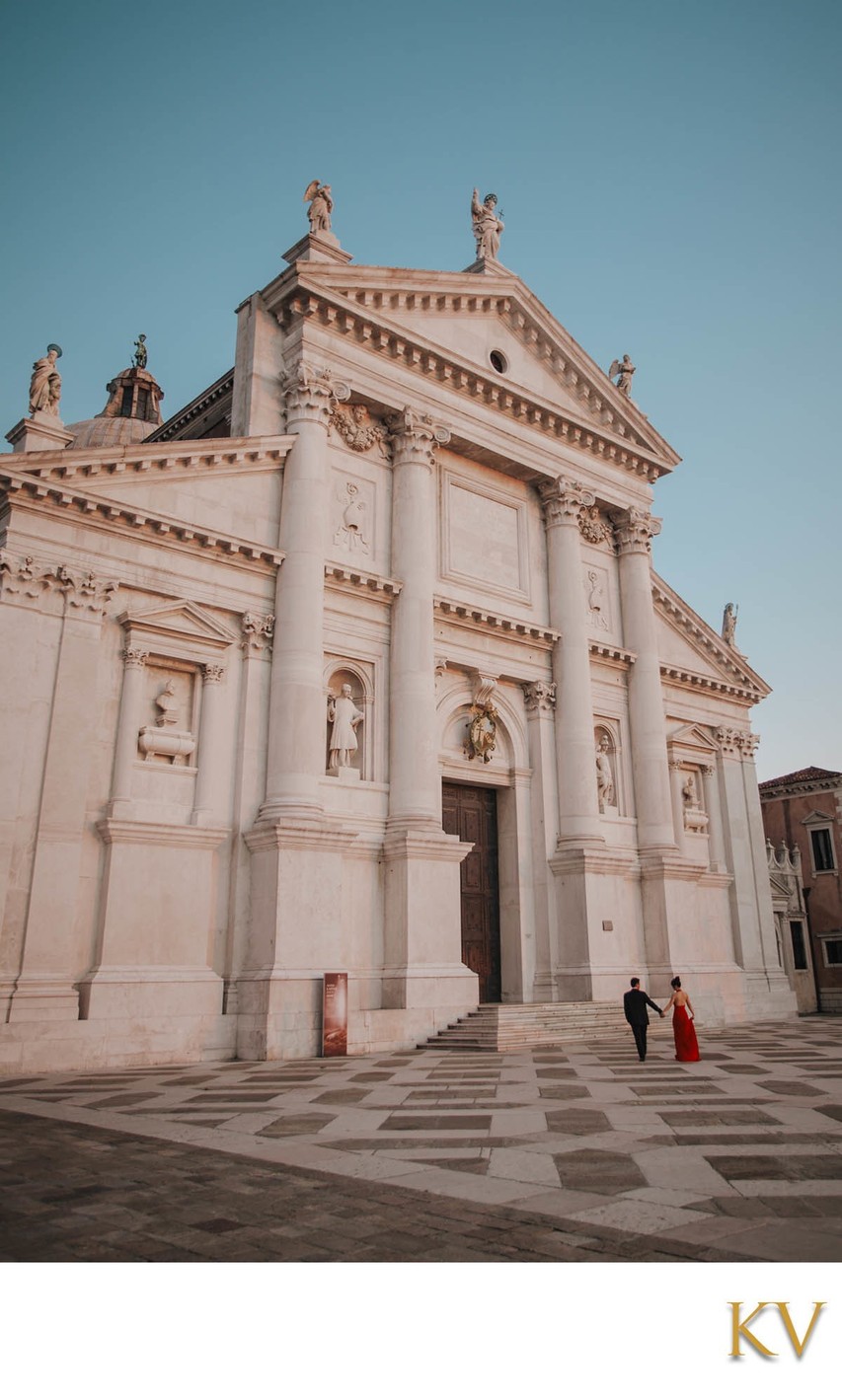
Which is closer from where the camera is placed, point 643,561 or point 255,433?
point 255,433

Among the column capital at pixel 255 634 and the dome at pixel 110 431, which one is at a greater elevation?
the dome at pixel 110 431

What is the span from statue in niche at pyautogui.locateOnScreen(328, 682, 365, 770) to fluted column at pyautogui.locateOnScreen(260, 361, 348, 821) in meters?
0.60

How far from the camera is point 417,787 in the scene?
22.0 m

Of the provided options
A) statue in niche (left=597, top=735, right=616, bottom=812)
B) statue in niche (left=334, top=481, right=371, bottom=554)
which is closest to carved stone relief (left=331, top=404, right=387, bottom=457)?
statue in niche (left=334, top=481, right=371, bottom=554)

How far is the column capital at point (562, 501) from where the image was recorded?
91.2 feet

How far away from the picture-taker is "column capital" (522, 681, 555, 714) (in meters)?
26.5

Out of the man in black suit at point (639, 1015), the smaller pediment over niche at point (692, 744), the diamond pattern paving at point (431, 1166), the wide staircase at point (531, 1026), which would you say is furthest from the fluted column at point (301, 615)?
the smaller pediment over niche at point (692, 744)

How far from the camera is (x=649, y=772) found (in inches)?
1108

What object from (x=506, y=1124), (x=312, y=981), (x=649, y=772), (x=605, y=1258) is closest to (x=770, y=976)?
(x=649, y=772)

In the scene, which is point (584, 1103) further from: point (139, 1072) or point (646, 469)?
point (646, 469)

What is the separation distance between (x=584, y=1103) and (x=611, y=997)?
13535 millimetres

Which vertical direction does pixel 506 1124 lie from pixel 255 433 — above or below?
below

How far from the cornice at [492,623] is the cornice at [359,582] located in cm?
134

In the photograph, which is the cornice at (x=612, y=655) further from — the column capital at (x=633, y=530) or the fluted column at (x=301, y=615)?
the fluted column at (x=301, y=615)
